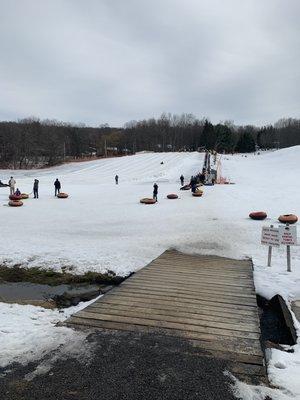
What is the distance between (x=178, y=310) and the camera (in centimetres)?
809

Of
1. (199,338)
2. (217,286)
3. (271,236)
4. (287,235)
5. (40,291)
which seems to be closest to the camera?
(199,338)

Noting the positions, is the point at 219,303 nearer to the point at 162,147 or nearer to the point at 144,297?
the point at 144,297

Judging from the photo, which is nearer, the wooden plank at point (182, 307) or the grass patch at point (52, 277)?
the wooden plank at point (182, 307)

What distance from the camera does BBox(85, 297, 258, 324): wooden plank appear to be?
7762mm

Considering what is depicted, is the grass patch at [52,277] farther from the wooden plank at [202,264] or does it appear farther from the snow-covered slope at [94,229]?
the wooden plank at [202,264]

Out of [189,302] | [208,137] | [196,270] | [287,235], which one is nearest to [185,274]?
[196,270]

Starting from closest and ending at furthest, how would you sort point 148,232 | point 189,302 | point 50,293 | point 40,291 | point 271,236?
1. point 189,302
2. point 50,293
3. point 40,291
4. point 271,236
5. point 148,232

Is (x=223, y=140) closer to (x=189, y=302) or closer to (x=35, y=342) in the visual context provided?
(x=189, y=302)

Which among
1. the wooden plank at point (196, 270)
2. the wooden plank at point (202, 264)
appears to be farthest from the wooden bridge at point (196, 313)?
the wooden plank at point (202, 264)

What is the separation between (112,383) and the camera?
516 cm

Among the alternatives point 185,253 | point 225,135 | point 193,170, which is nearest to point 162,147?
point 225,135

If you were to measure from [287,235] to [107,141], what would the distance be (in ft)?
398

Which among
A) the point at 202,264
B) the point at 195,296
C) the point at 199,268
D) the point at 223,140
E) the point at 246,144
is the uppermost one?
the point at 223,140

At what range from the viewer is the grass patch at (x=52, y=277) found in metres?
13.5
